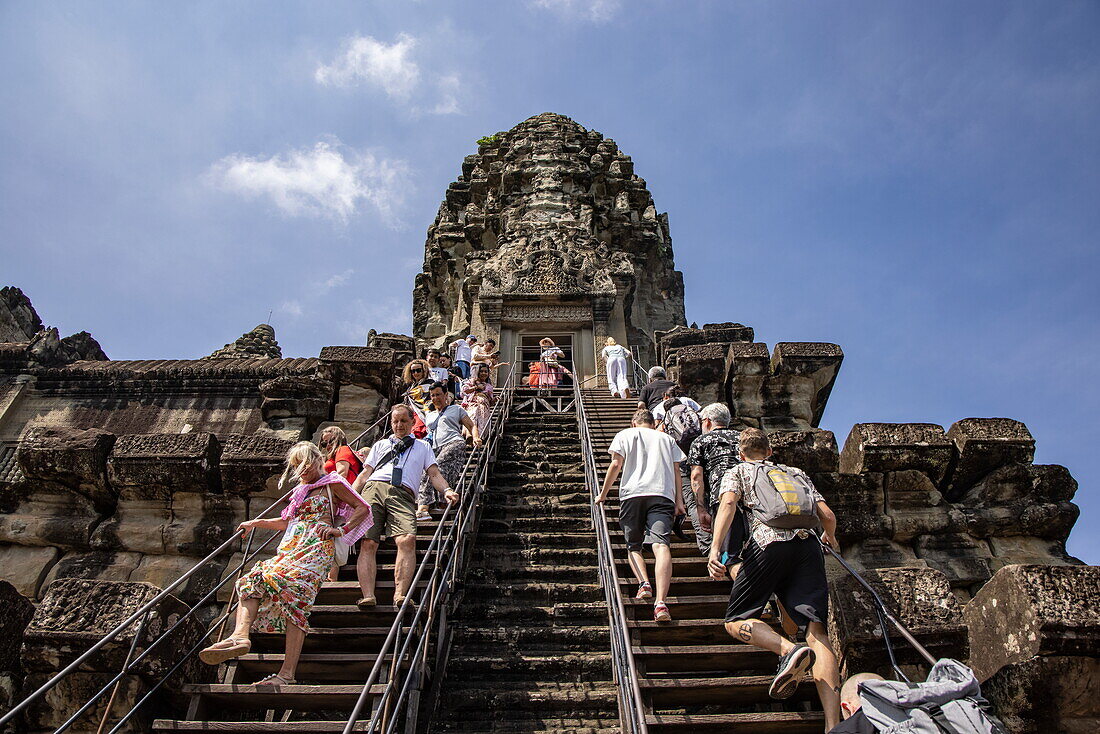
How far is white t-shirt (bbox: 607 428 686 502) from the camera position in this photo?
470 cm

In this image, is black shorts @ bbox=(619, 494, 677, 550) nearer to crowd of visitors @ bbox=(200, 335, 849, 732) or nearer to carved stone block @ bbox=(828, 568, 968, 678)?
crowd of visitors @ bbox=(200, 335, 849, 732)

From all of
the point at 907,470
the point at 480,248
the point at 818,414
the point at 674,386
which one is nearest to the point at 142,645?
the point at 674,386

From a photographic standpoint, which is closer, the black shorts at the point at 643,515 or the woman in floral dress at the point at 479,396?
the black shorts at the point at 643,515

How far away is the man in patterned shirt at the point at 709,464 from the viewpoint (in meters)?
4.77

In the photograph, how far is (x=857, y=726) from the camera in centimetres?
264

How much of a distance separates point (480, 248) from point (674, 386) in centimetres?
1233

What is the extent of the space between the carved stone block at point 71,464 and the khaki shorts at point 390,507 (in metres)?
2.82

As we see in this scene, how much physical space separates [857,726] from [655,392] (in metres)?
4.52

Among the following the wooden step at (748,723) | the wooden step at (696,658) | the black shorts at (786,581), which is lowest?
the wooden step at (748,723)

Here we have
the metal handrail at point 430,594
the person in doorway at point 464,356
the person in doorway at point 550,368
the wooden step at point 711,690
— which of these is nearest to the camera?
the metal handrail at point 430,594

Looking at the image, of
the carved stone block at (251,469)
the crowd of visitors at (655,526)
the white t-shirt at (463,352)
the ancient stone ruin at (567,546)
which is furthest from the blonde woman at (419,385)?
the carved stone block at (251,469)

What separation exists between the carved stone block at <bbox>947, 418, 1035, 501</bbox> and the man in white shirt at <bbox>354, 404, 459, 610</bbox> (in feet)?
15.5

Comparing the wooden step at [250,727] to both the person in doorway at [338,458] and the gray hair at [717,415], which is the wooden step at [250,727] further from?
Result: the gray hair at [717,415]

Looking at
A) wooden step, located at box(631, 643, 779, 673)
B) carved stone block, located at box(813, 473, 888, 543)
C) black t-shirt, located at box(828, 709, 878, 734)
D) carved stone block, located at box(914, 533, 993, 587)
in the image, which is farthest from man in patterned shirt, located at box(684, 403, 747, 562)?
carved stone block, located at box(914, 533, 993, 587)
